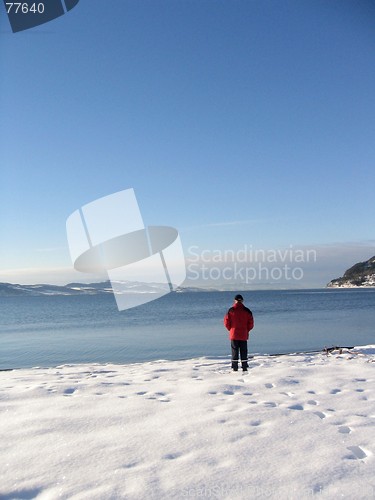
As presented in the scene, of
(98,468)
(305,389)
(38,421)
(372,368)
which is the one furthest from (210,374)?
(98,468)

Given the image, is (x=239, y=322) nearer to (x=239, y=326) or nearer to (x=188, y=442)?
(x=239, y=326)

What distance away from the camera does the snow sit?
3.80 meters

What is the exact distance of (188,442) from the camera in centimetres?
475

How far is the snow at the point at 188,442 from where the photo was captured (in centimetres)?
380

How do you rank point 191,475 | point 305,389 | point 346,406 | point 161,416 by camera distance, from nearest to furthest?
point 191,475
point 161,416
point 346,406
point 305,389

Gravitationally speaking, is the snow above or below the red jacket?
below

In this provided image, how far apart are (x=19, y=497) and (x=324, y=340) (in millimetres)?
23253

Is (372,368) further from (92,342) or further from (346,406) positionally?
(92,342)

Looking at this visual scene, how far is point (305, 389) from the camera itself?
7602 millimetres

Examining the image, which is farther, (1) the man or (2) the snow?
(1) the man

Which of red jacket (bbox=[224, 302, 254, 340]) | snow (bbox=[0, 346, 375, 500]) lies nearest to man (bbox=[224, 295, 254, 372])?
red jacket (bbox=[224, 302, 254, 340])

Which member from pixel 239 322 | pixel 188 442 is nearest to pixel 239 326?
pixel 239 322

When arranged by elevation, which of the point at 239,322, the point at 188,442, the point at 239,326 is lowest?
the point at 188,442

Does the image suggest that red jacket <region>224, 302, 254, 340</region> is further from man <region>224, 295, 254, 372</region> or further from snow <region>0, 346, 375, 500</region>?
snow <region>0, 346, 375, 500</region>
